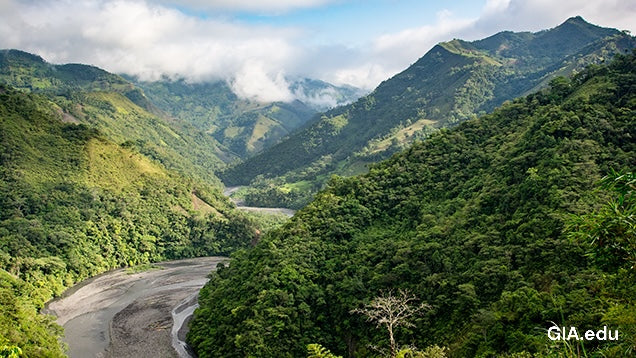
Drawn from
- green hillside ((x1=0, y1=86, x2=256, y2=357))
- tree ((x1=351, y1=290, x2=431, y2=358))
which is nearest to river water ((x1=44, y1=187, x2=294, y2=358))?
green hillside ((x1=0, y1=86, x2=256, y2=357))

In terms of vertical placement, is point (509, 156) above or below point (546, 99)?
below

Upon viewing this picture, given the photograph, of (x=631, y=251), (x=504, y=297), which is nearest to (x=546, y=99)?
(x=504, y=297)

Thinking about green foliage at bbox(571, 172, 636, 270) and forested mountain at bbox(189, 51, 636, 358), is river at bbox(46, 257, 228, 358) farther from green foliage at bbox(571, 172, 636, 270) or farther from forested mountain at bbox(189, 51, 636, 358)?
green foliage at bbox(571, 172, 636, 270)

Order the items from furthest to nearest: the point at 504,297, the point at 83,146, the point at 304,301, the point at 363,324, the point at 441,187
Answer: the point at 83,146
the point at 441,187
the point at 304,301
the point at 363,324
the point at 504,297

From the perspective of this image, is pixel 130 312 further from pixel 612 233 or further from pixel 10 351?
pixel 612 233

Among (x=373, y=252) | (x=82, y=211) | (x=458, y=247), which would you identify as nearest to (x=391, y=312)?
(x=458, y=247)

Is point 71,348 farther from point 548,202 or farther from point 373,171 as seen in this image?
point 548,202

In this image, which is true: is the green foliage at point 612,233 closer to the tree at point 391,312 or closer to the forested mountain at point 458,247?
the forested mountain at point 458,247
